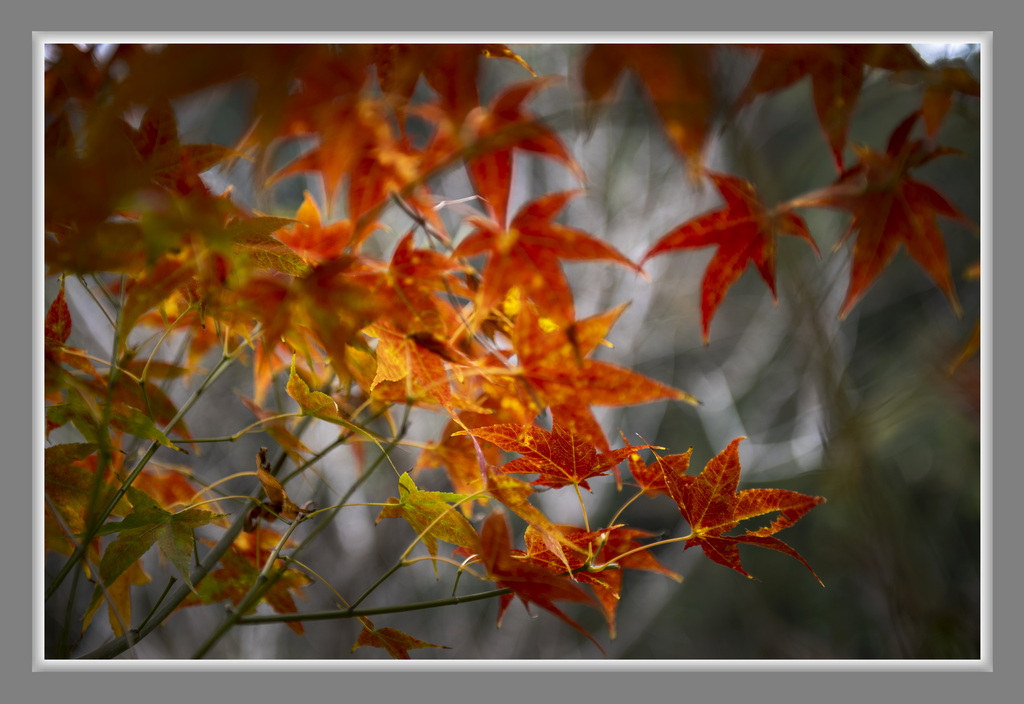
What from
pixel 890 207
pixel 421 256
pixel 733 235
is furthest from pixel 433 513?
pixel 890 207

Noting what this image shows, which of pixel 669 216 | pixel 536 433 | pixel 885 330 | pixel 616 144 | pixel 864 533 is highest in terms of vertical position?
pixel 616 144

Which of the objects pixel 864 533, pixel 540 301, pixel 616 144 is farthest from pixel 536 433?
pixel 616 144

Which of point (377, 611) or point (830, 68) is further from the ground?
point (830, 68)

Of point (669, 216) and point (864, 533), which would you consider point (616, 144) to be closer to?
point (669, 216)

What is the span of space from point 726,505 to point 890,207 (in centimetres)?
27

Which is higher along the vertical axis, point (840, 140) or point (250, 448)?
point (840, 140)

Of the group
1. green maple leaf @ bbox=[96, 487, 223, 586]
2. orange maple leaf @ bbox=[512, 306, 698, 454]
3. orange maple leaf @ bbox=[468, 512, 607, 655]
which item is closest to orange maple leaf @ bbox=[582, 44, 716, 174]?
orange maple leaf @ bbox=[512, 306, 698, 454]

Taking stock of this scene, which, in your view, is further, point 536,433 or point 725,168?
point 725,168

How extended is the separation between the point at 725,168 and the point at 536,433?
1601 mm

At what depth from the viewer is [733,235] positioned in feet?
1.62

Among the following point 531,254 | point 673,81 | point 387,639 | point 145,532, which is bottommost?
point 387,639

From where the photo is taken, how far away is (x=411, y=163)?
1.50 ft

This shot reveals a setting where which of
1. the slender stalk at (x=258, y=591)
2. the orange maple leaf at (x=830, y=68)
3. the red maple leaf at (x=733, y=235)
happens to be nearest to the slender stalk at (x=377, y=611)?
the slender stalk at (x=258, y=591)

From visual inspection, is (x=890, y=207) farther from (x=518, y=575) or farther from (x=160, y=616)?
(x=160, y=616)
